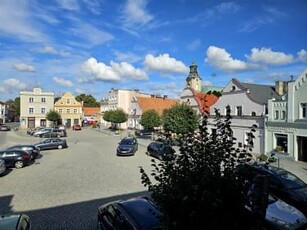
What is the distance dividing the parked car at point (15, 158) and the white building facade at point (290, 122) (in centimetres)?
2252

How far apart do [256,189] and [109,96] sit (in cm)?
7133

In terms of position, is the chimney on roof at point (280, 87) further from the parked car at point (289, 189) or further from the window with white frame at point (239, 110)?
the parked car at point (289, 189)

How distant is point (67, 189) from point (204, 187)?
12369 millimetres

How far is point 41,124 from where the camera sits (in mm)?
64875

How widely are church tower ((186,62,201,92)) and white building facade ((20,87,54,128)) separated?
36.0 m

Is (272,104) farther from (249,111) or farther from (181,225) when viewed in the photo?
(181,225)

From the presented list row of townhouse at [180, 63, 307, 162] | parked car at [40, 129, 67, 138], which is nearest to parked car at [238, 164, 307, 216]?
row of townhouse at [180, 63, 307, 162]

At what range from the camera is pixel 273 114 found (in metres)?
25.6

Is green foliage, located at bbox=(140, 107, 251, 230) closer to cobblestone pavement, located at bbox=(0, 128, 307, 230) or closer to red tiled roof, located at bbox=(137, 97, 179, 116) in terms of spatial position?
cobblestone pavement, located at bbox=(0, 128, 307, 230)

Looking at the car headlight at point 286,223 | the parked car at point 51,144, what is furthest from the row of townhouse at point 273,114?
the parked car at point 51,144

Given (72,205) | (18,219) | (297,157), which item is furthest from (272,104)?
(18,219)

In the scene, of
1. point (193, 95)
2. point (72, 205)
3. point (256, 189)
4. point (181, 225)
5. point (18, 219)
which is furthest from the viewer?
point (193, 95)

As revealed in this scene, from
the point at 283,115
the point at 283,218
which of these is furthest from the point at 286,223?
the point at 283,115

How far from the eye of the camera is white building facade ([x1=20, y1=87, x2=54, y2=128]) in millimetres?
63094
